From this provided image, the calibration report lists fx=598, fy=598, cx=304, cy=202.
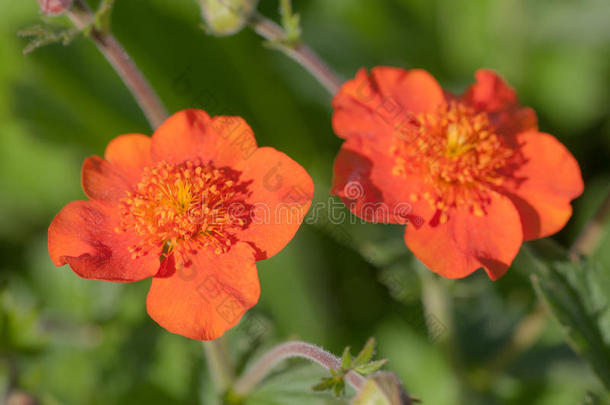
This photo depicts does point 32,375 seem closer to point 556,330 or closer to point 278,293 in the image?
point 278,293

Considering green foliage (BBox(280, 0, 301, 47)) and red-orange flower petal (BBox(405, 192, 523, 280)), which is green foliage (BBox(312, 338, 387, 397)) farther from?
green foliage (BBox(280, 0, 301, 47))

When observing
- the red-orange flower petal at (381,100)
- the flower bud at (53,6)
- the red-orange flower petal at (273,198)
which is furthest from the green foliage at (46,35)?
the red-orange flower petal at (381,100)

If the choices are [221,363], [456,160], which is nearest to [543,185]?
[456,160]

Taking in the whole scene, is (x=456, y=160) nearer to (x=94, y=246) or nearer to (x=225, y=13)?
(x=225, y=13)

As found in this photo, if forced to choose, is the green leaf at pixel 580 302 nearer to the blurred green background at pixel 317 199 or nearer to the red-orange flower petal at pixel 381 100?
the blurred green background at pixel 317 199

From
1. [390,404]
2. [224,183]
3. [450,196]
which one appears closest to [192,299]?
[224,183]
